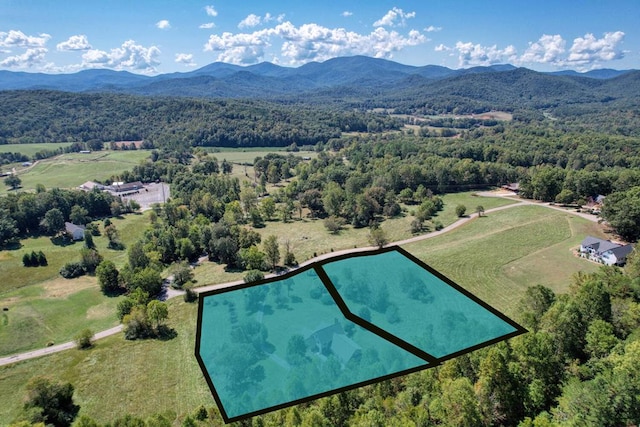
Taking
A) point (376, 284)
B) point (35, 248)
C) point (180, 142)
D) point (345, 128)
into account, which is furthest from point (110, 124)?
point (376, 284)

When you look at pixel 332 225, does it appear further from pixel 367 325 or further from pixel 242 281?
pixel 367 325

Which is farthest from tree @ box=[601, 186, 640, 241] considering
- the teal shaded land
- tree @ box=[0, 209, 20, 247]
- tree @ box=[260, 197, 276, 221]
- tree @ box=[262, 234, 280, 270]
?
tree @ box=[0, 209, 20, 247]

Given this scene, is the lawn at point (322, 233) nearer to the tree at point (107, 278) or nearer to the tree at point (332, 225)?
the tree at point (332, 225)

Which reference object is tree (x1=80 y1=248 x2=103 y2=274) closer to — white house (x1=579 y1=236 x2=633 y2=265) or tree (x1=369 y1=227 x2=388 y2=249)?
tree (x1=369 y1=227 x2=388 y2=249)

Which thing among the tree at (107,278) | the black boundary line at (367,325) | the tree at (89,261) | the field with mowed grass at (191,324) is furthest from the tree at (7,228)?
the black boundary line at (367,325)

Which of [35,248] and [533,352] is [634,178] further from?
[35,248]

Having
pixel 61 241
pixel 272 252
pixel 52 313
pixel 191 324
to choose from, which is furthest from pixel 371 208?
pixel 61 241

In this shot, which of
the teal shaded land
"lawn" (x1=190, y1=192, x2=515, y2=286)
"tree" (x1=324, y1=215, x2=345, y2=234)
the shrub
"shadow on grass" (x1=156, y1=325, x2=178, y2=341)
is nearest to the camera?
the teal shaded land
